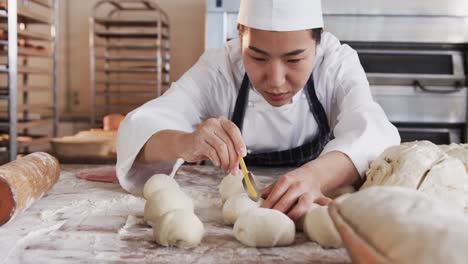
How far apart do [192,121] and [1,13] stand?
210 cm

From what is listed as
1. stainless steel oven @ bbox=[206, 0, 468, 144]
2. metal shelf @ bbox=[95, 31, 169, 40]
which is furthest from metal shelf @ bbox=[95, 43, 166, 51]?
stainless steel oven @ bbox=[206, 0, 468, 144]

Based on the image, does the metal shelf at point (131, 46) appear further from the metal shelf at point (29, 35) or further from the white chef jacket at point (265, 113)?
the white chef jacket at point (265, 113)

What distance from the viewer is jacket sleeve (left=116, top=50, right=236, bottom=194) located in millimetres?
1470

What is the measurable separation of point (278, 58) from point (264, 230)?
1.98 feet

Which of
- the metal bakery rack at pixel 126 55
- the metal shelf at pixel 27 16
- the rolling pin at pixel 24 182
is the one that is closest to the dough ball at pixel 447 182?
the rolling pin at pixel 24 182

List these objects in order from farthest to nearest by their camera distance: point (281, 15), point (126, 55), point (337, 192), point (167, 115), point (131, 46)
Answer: point (126, 55) → point (131, 46) → point (167, 115) → point (281, 15) → point (337, 192)

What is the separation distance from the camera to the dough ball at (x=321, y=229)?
901mm

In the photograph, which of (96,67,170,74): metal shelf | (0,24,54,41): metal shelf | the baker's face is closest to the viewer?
the baker's face

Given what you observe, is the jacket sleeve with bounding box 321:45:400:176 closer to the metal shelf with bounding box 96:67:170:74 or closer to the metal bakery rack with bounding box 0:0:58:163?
the metal bakery rack with bounding box 0:0:58:163

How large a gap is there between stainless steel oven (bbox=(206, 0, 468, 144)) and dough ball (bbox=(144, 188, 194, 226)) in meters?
1.99

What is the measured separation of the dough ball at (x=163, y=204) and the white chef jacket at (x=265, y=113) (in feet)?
1.22

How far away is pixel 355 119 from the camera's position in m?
1.50

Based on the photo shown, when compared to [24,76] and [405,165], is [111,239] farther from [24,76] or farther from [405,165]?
[24,76]

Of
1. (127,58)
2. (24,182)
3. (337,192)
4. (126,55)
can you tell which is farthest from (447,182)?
(126,55)
